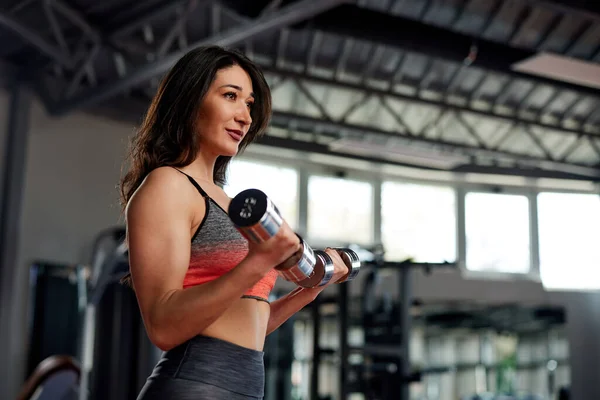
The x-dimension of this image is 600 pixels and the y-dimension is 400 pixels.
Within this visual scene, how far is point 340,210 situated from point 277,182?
1.13m

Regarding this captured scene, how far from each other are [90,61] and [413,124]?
Answer: 15.5 ft

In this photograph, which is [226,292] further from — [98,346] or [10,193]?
[10,193]

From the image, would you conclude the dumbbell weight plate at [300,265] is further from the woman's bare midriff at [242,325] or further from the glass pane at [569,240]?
the glass pane at [569,240]

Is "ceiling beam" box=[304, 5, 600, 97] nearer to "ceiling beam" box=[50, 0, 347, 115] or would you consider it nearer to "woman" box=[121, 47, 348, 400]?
"ceiling beam" box=[50, 0, 347, 115]

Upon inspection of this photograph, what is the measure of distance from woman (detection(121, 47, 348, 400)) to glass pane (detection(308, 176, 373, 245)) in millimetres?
8707

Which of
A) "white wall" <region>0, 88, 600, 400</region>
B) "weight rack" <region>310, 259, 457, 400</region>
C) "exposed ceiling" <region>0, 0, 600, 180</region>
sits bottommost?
"weight rack" <region>310, 259, 457, 400</region>

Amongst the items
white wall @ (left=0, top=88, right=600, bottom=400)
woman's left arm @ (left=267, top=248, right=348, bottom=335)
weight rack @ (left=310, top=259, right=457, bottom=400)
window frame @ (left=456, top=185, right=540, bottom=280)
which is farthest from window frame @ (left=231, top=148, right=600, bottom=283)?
woman's left arm @ (left=267, top=248, right=348, bottom=335)

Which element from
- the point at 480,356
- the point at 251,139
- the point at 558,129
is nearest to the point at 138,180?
the point at 251,139

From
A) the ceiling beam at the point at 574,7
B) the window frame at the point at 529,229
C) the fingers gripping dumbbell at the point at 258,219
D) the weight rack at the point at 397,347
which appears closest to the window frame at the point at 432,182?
the window frame at the point at 529,229

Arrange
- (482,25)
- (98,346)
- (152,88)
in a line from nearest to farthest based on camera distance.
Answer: (98,346)
(482,25)
(152,88)

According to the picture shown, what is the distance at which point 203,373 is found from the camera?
96 cm

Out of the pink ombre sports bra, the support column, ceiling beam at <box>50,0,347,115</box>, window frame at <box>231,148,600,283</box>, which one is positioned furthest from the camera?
window frame at <box>231,148,600,283</box>

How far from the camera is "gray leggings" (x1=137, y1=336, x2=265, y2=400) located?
952 mm

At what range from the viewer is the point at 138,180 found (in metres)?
1.12
